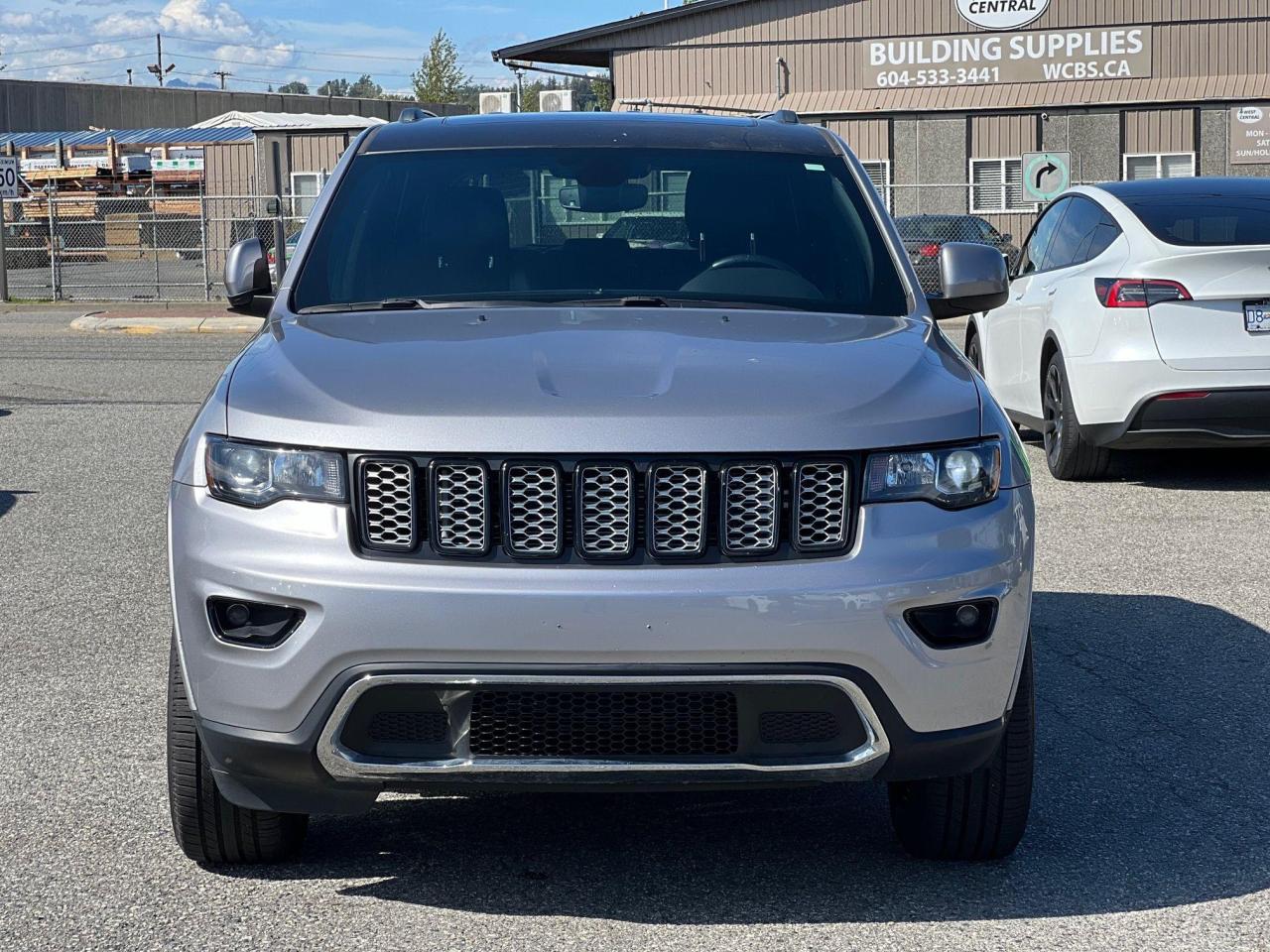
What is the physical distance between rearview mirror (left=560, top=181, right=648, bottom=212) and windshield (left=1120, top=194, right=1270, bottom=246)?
489cm

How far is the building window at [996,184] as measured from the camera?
127 ft

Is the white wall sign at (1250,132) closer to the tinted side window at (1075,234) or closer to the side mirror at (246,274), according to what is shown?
the tinted side window at (1075,234)

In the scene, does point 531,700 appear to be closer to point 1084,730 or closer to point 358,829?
point 358,829

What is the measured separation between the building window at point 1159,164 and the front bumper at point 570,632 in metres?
37.0

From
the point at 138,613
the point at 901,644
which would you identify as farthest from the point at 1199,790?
the point at 138,613

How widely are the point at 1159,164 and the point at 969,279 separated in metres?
35.8

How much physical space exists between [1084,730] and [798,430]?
2.09 m

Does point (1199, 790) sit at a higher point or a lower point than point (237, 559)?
lower

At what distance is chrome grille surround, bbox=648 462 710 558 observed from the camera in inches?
137

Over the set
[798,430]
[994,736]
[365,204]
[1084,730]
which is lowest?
[1084,730]

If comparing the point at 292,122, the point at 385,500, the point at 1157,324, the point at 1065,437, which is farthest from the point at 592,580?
the point at 292,122

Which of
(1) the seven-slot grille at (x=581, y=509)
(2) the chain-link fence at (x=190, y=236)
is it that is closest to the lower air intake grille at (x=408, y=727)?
(1) the seven-slot grille at (x=581, y=509)

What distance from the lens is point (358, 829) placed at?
14.2ft

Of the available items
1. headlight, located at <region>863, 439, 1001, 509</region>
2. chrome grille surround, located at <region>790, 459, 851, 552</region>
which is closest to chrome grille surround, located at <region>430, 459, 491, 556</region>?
chrome grille surround, located at <region>790, 459, 851, 552</region>
